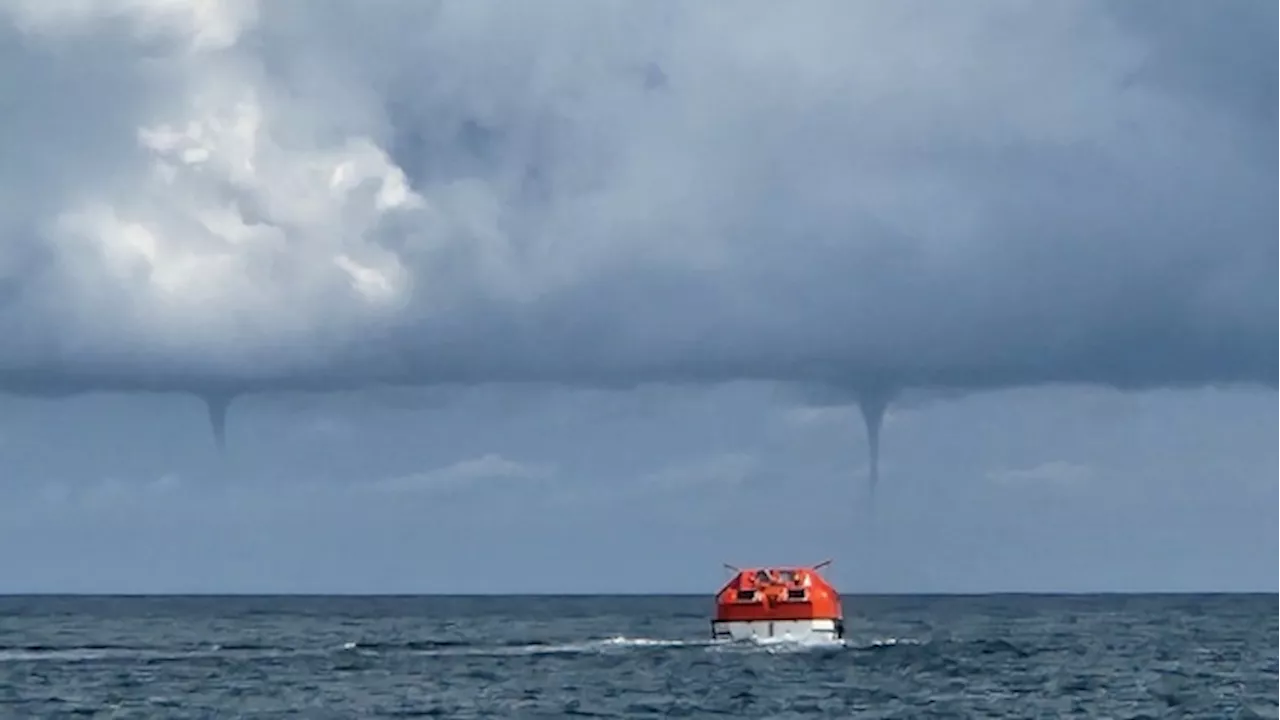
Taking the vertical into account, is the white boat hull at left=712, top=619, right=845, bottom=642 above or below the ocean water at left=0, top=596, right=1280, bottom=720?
above

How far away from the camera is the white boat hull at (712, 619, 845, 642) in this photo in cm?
15098

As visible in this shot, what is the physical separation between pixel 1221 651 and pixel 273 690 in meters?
81.4

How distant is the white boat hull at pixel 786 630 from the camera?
151m

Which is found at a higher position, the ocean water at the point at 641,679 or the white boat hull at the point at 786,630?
the white boat hull at the point at 786,630

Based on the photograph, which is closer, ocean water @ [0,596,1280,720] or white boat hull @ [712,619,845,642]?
ocean water @ [0,596,1280,720]

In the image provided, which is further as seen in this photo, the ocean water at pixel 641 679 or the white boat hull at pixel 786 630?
the white boat hull at pixel 786 630

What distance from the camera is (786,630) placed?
151m

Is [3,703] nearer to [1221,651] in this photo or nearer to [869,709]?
[869,709]

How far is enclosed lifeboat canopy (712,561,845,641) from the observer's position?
496 feet

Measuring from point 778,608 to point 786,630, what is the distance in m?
1.65

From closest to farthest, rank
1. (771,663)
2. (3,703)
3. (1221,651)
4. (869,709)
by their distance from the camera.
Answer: (869,709)
(3,703)
(771,663)
(1221,651)

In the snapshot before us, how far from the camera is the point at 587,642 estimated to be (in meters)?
174

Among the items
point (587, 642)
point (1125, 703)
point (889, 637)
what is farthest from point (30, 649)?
point (1125, 703)

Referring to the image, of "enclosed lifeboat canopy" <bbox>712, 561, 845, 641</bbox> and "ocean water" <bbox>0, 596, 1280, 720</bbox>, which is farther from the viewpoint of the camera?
"enclosed lifeboat canopy" <bbox>712, 561, 845, 641</bbox>
